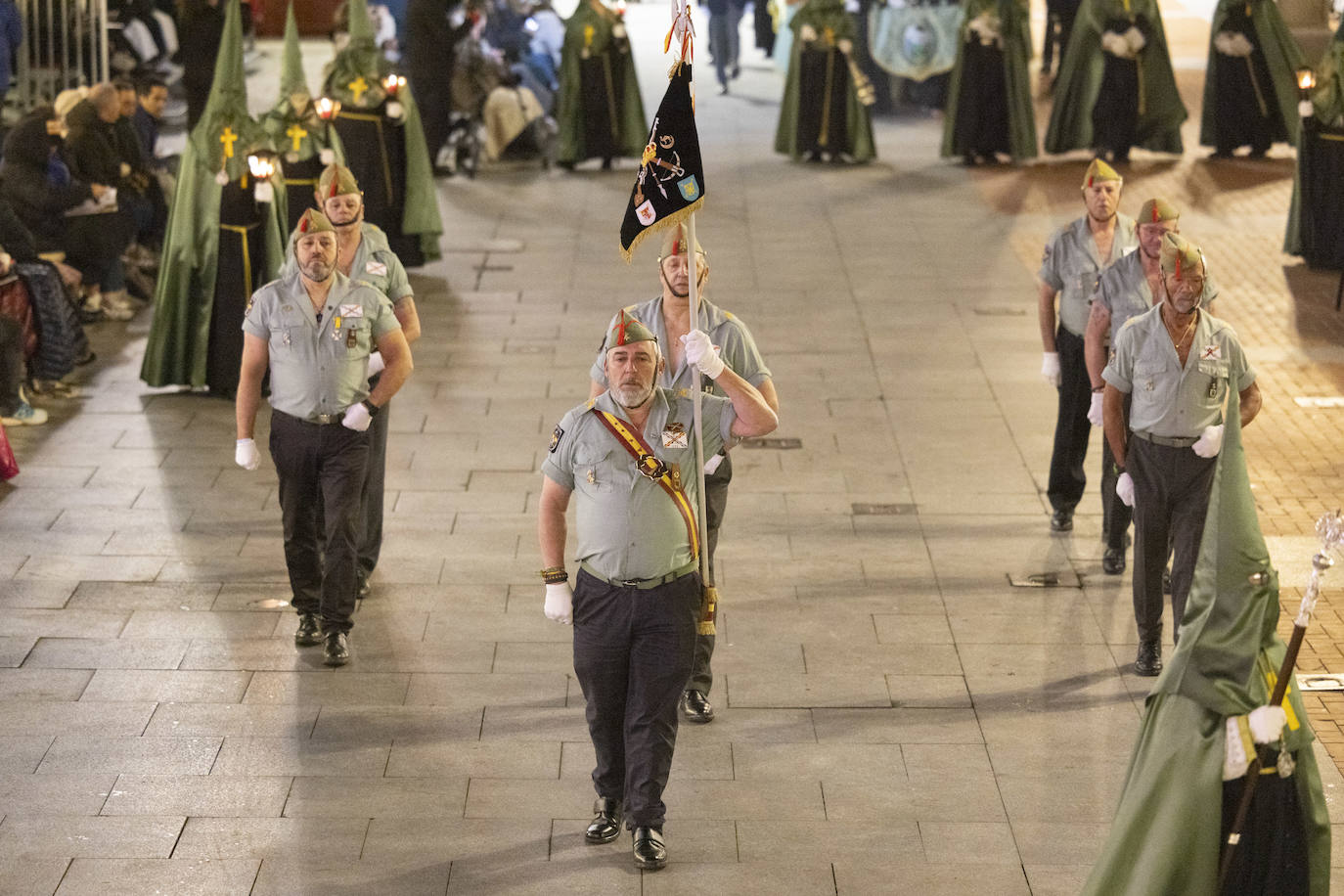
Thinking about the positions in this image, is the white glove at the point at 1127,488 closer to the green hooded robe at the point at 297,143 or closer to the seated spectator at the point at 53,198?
the green hooded robe at the point at 297,143

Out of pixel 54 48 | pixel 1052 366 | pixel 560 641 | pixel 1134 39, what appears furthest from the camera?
pixel 1134 39

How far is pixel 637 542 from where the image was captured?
5.82 m

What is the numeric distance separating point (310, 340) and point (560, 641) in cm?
172

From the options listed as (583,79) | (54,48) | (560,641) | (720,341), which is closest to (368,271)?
(560,641)

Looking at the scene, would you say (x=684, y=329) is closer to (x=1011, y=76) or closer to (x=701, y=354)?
(x=701, y=354)

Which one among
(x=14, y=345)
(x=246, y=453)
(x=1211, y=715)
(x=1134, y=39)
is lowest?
(x=14, y=345)

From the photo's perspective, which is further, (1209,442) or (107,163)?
(107,163)

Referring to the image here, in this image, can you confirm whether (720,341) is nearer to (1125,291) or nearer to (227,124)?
(1125,291)

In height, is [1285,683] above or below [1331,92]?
below

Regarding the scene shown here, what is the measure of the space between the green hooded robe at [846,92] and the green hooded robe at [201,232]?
9092 millimetres

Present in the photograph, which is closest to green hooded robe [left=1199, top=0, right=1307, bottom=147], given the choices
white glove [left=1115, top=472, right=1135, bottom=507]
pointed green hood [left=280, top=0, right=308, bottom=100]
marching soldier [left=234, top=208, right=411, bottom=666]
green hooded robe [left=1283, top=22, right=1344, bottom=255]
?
green hooded robe [left=1283, top=22, right=1344, bottom=255]

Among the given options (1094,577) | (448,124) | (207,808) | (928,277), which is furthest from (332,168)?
(448,124)

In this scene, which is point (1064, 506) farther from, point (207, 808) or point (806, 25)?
point (806, 25)

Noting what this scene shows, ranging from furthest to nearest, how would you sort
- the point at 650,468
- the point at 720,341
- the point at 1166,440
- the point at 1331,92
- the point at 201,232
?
the point at 1331,92
the point at 201,232
the point at 1166,440
the point at 720,341
the point at 650,468
